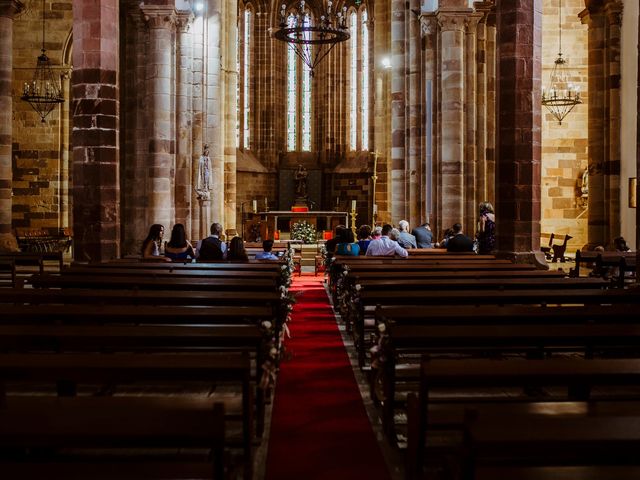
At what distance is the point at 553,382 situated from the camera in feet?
12.3

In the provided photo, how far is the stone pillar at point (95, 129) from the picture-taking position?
12609 mm

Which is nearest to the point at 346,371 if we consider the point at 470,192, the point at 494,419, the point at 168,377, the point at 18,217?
the point at 168,377

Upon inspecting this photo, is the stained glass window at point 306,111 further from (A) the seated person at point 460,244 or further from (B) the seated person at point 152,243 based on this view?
(B) the seated person at point 152,243

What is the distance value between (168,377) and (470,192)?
17619 millimetres

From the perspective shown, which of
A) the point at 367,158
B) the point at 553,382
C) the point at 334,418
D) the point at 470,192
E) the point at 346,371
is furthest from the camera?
the point at 367,158

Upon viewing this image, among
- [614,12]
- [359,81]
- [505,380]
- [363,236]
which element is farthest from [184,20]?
[359,81]

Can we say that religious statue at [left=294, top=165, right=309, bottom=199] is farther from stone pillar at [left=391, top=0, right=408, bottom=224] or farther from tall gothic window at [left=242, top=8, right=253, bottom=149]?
stone pillar at [left=391, top=0, right=408, bottom=224]

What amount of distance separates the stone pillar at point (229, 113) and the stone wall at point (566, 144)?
11016 millimetres

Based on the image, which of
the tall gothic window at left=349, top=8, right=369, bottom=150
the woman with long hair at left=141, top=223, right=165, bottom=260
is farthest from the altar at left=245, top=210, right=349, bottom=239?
the woman with long hair at left=141, top=223, right=165, bottom=260

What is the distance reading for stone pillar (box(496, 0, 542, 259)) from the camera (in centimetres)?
1352

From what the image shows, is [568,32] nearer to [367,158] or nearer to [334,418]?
[367,158]

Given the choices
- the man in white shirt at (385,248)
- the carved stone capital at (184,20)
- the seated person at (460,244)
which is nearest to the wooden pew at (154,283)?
the man in white shirt at (385,248)

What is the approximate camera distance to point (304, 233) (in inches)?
1116

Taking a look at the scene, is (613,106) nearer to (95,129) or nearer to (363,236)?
(363,236)
